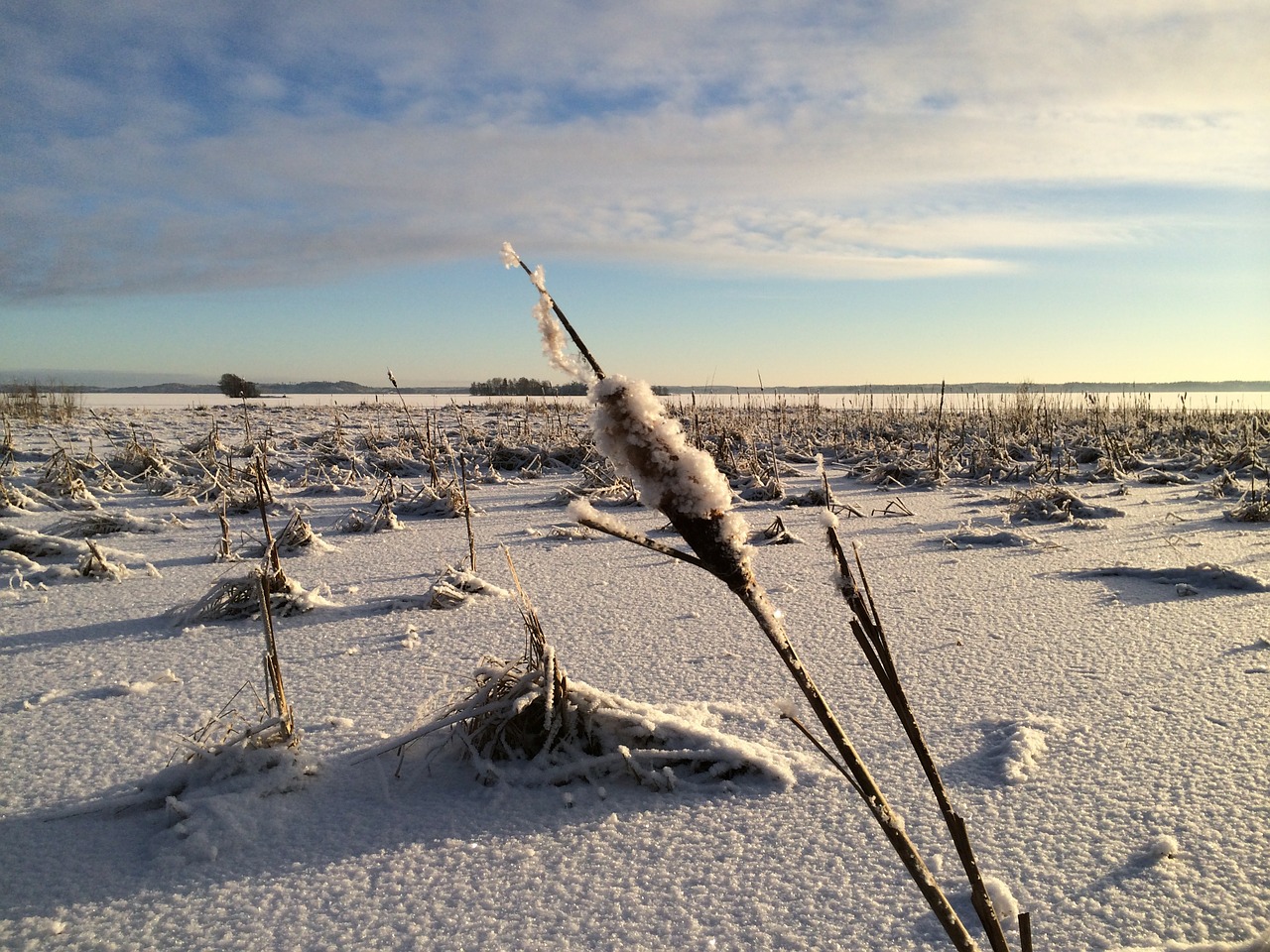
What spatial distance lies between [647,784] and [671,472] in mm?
1425

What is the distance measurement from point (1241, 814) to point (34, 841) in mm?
2393

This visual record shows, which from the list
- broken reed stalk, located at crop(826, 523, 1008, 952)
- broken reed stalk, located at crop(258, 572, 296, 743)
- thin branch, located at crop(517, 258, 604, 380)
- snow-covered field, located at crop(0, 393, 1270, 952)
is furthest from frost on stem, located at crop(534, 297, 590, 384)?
broken reed stalk, located at crop(258, 572, 296, 743)

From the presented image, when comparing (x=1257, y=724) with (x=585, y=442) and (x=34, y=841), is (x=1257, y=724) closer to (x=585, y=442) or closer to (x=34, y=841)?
(x=34, y=841)

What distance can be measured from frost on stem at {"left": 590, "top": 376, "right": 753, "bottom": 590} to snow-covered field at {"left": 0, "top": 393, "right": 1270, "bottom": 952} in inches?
36.5

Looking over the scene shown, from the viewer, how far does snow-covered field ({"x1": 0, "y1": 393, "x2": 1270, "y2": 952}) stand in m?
1.21

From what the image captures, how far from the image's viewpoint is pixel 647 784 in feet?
5.28

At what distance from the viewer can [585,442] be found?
28.4ft

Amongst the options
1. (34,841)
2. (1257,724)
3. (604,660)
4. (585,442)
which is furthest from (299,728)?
(585,442)

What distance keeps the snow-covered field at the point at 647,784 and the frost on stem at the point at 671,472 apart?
927 mm

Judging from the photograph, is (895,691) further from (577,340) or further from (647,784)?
(647,784)

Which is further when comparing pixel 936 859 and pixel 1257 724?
pixel 1257 724

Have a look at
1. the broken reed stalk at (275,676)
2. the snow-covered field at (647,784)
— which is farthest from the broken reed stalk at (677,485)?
the broken reed stalk at (275,676)

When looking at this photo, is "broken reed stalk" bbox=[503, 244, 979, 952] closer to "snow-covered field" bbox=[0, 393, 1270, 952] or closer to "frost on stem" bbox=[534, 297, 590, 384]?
"frost on stem" bbox=[534, 297, 590, 384]

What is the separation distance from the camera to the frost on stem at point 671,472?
1.18 ft
